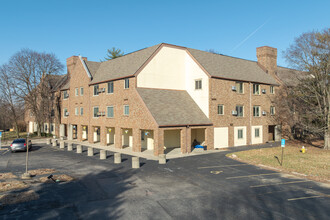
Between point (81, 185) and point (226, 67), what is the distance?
26644 mm

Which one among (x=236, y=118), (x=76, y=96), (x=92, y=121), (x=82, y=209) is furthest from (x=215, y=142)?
(x=76, y=96)

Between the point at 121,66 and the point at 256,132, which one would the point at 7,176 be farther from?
the point at 256,132

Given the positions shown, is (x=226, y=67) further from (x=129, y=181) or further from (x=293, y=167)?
(x=129, y=181)

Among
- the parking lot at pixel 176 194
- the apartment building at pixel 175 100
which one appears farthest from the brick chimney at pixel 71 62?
the parking lot at pixel 176 194

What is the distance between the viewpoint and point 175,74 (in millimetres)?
32469

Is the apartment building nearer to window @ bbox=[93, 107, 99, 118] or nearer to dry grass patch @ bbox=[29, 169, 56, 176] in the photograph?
window @ bbox=[93, 107, 99, 118]

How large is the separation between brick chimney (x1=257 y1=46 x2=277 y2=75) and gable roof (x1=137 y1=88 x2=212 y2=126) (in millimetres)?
17897

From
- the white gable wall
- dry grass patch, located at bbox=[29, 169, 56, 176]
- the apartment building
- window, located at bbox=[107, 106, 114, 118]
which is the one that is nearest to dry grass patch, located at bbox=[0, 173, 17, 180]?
dry grass patch, located at bbox=[29, 169, 56, 176]

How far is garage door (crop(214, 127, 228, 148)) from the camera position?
3023 cm

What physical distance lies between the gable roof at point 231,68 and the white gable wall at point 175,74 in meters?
1.35

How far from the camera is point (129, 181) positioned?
16.1m

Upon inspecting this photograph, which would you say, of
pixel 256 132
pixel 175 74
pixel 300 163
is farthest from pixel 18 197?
pixel 256 132

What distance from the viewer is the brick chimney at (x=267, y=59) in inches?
1631

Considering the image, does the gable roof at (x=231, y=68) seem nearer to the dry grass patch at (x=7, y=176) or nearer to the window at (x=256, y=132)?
the window at (x=256, y=132)
